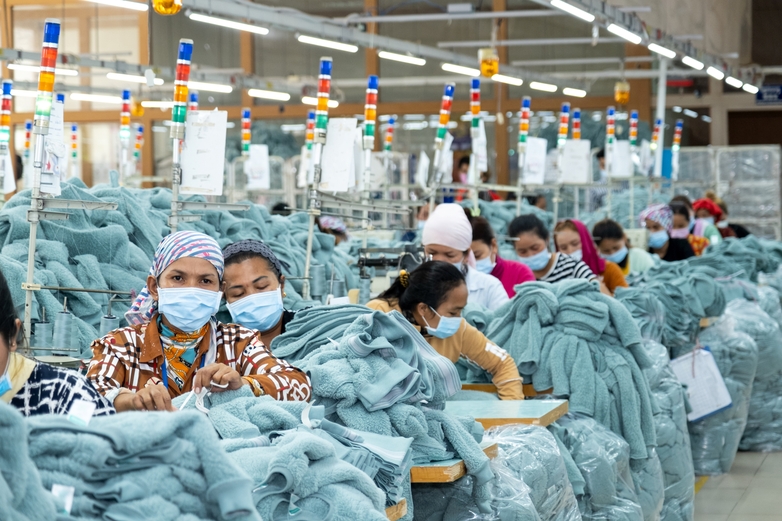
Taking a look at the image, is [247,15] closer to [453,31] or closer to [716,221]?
[716,221]

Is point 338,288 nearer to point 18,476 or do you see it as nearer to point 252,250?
point 252,250

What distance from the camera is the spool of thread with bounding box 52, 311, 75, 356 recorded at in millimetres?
3318

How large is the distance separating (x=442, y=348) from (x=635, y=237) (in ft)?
17.8

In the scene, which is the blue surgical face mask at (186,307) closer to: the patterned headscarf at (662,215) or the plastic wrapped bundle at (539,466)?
the plastic wrapped bundle at (539,466)

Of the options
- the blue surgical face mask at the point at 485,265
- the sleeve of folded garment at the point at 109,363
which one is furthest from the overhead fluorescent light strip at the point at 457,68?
the sleeve of folded garment at the point at 109,363

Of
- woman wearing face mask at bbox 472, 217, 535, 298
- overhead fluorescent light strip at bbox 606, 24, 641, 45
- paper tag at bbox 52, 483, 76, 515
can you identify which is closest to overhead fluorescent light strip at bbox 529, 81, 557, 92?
overhead fluorescent light strip at bbox 606, 24, 641, 45

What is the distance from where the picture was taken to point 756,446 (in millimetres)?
6578

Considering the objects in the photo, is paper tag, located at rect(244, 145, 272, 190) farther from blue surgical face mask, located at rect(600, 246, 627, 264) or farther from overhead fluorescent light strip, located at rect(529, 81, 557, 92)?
overhead fluorescent light strip, located at rect(529, 81, 557, 92)

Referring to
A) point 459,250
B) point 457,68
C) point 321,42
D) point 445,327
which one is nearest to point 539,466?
point 445,327

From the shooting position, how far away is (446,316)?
12.1ft

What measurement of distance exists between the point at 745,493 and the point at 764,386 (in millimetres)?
1164

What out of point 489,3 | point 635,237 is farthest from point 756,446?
point 489,3

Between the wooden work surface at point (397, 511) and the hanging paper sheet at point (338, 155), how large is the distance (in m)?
2.45

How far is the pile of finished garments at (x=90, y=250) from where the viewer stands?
3.68 metres
